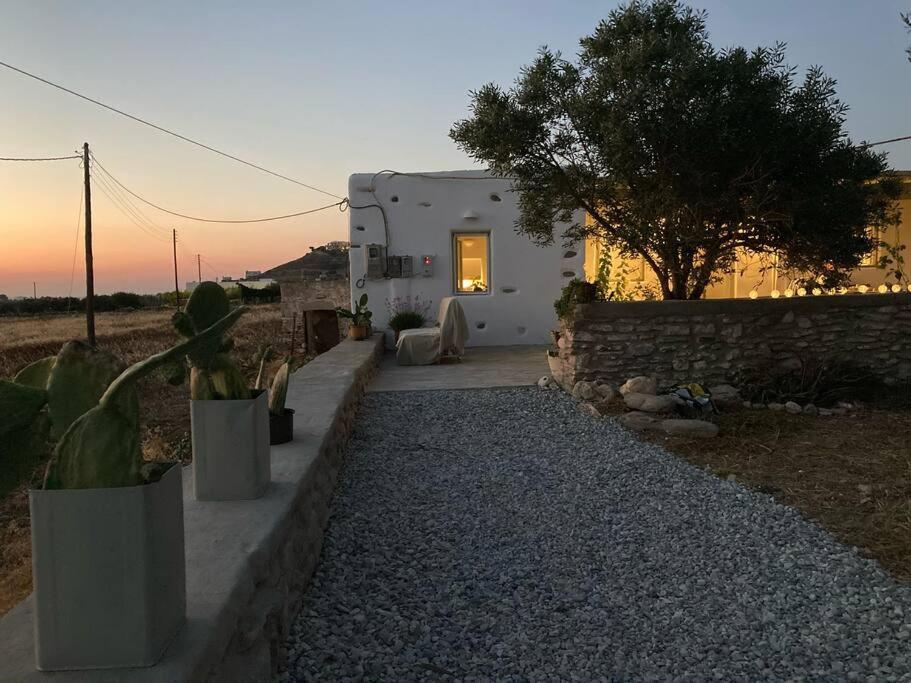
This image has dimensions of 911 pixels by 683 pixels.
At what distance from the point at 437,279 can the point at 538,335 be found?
1997 millimetres

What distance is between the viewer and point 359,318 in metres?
9.35

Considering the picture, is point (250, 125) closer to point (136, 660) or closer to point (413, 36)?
point (413, 36)

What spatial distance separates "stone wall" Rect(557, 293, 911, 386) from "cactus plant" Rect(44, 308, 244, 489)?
5117 mm

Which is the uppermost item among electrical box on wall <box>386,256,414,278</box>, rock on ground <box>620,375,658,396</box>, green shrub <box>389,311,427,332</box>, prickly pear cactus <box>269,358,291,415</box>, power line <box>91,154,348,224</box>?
power line <box>91,154,348,224</box>

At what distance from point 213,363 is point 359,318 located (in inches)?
286

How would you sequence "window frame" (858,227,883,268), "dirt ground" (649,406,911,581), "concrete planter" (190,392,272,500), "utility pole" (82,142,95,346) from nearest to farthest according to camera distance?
"concrete planter" (190,392,272,500)
"dirt ground" (649,406,911,581)
"window frame" (858,227,883,268)
"utility pole" (82,142,95,346)

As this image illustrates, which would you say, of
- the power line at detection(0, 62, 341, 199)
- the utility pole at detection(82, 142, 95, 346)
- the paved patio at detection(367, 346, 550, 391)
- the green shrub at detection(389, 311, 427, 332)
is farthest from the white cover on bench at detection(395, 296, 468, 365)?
the utility pole at detection(82, 142, 95, 346)

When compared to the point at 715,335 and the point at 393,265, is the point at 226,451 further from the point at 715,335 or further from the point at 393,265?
the point at 393,265

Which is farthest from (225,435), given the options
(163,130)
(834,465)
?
(163,130)

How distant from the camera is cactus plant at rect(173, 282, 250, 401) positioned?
Result: 1.86 m

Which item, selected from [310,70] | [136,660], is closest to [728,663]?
[136,660]

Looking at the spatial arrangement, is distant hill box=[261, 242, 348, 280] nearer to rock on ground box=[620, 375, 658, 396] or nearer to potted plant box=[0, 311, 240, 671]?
rock on ground box=[620, 375, 658, 396]

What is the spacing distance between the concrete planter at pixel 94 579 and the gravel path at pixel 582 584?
2.72 feet

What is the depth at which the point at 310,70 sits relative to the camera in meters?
8.63
